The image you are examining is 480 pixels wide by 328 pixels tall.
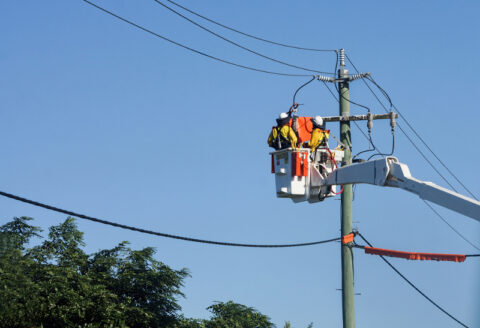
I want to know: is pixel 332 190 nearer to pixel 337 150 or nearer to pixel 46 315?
pixel 337 150

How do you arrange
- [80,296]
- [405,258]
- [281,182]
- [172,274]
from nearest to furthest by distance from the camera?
1. [281,182]
2. [405,258]
3. [80,296]
4. [172,274]

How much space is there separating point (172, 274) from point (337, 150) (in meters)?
7.77

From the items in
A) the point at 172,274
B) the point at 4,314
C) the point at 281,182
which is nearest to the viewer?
the point at 281,182

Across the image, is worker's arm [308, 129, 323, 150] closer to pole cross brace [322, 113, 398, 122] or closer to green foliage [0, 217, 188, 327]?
pole cross brace [322, 113, 398, 122]

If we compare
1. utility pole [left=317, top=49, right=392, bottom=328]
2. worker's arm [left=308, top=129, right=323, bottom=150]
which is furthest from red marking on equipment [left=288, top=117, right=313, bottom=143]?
utility pole [left=317, top=49, right=392, bottom=328]

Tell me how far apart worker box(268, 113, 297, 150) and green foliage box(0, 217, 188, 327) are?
7445 mm

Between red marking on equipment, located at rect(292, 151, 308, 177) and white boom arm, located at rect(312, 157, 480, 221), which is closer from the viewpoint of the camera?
white boom arm, located at rect(312, 157, 480, 221)

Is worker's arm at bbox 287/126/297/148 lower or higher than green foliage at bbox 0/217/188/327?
higher

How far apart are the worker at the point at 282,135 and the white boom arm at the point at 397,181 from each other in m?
0.96

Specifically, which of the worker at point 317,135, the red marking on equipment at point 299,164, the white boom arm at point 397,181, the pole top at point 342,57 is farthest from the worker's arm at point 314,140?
the pole top at point 342,57

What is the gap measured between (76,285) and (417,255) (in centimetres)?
973

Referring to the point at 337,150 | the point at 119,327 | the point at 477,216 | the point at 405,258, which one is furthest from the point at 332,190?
the point at 119,327

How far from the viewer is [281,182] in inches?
709

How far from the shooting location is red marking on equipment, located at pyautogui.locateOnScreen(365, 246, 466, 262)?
18.4 m
